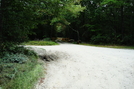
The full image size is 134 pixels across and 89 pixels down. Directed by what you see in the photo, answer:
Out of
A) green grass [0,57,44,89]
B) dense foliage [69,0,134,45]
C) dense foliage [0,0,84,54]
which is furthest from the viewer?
dense foliage [69,0,134,45]

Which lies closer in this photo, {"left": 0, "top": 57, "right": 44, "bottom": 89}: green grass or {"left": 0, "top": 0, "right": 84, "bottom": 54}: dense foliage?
{"left": 0, "top": 57, "right": 44, "bottom": 89}: green grass

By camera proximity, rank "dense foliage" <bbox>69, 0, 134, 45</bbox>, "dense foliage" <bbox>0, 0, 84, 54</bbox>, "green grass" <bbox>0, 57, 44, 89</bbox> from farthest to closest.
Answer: "dense foliage" <bbox>69, 0, 134, 45</bbox> < "dense foliage" <bbox>0, 0, 84, 54</bbox> < "green grass" <bbox>0, 57, 44, 89</bbox>

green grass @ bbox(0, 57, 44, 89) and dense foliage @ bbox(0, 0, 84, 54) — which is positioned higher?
dense foliage @ bbox(0, 0, 84, 54)

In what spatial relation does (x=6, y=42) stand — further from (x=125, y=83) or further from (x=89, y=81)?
(x=125, y=83)

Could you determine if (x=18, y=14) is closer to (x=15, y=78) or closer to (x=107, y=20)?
(x=15, y=78)

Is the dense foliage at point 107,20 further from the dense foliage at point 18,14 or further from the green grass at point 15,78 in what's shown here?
the green grass at point 15,78

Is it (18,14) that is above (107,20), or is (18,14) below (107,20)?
below

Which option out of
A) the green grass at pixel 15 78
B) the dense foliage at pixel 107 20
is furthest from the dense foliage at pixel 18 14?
the dense foliage at pixel 107 20

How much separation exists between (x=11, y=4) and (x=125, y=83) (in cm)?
523

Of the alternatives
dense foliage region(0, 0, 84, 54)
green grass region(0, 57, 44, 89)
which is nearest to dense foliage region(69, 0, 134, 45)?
dense foliage region(0, 0, 84, 54)

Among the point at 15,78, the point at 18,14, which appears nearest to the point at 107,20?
the point at 18,14

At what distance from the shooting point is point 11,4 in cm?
378

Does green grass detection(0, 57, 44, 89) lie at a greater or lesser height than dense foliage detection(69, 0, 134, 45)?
lesser

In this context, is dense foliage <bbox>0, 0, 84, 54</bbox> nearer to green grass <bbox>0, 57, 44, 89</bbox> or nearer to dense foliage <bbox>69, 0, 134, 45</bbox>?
green grass <bbox>0, 57, 44, 89</bbox>
